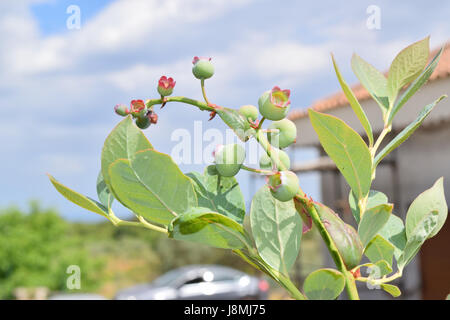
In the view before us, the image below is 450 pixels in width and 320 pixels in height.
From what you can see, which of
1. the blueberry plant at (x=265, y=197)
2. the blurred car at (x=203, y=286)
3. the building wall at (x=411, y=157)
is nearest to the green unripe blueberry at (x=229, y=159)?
the blueberry plant at (x=265, y=197)

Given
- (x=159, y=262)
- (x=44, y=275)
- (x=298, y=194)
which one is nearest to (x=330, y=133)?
(x=298, y=194)

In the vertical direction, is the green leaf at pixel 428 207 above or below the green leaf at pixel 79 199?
below

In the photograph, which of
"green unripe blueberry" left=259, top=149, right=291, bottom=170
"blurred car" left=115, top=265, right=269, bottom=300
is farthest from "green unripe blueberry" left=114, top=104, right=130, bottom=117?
"blurred car" left=115, top=265, right=269, bottom=300

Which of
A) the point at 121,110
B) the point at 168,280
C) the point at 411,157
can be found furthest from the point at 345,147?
the point at 168,280

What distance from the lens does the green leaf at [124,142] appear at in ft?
0.96

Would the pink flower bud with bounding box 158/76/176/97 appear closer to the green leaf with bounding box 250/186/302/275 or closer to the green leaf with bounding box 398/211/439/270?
the green leaf with bounding box 250/186/302/275

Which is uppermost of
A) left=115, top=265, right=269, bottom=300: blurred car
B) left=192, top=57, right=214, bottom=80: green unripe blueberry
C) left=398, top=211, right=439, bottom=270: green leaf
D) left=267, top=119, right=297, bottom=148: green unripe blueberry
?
left=192, top=57, right=214, bottom=80: green unripe blueberry

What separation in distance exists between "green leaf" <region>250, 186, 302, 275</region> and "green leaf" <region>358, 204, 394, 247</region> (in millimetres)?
42

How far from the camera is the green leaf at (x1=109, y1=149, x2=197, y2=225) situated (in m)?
0.29

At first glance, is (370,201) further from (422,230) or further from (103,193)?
(103,193)

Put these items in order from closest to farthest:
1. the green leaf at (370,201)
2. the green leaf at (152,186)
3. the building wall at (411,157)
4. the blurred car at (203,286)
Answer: the green leaf at (152,186) → the green leaf at (370,201) → the building wall at (411,157) → the blurred car at (203,286)

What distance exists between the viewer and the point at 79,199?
33 cm

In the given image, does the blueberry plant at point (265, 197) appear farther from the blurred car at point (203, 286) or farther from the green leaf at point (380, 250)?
the blurred car at point (203, 286)

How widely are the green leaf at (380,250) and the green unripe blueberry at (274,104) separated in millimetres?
130
